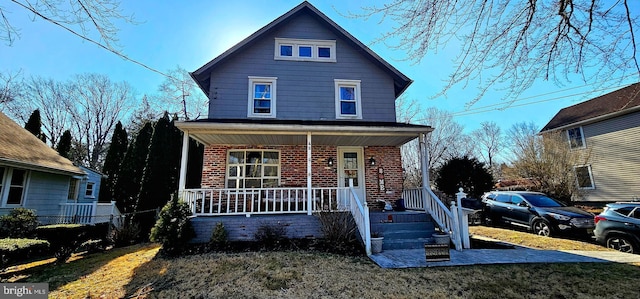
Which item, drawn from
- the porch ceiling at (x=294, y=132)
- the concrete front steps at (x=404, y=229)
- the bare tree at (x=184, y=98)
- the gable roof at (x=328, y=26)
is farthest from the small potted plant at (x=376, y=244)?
the bare tree at (x=184, y=98)

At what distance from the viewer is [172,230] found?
21.6ft

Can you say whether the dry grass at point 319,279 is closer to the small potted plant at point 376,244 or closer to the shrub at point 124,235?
the small potted plant at point 376,244

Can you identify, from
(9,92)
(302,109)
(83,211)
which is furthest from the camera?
(9,92)

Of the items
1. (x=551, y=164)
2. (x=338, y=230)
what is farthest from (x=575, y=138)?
(x=338, y=230)

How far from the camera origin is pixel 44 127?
80.8 ft

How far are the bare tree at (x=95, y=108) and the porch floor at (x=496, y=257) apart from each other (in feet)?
98.3

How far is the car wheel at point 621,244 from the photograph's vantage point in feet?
22.9

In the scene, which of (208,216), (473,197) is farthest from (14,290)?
(473,197)

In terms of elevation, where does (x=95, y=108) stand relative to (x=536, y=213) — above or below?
above

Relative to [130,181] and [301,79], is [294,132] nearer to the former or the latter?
[301,79]

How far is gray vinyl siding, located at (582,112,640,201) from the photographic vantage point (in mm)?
14188

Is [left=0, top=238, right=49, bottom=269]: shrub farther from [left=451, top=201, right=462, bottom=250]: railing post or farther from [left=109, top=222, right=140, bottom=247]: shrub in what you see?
[left=451, top=201, right=462, bottom=250]: railing post

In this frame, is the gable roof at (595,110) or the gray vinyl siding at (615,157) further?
the gable roof at (595,110)

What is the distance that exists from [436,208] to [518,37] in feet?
16.9
